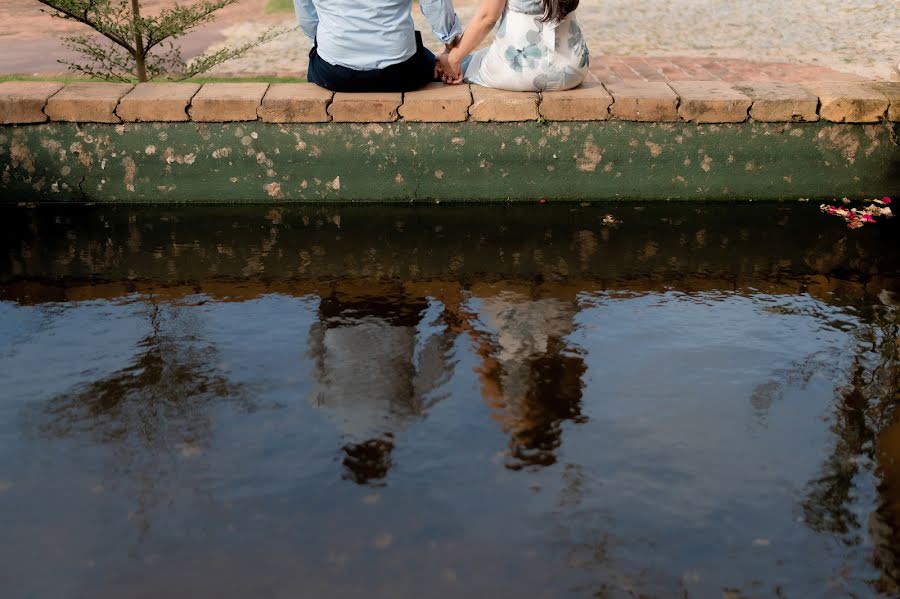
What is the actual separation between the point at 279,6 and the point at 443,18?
899cm

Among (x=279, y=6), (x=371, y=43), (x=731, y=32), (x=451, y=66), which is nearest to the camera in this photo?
(x=371, y=43)

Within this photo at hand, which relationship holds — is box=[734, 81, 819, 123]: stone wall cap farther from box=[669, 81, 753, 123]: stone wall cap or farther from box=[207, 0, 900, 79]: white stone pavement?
box=[207, 0, 900, 79]: white stone pavement

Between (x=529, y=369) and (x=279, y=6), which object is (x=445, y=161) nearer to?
(x=529, y=369)

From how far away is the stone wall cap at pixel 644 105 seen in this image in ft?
15.4

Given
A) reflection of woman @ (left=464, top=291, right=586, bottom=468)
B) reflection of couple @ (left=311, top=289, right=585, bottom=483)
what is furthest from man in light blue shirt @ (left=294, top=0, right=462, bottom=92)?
reflection of woman @ (left=464, top=291, right=586, bottom=468)

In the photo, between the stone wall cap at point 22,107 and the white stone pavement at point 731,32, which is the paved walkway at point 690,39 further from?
the stone wall cap at point 22,107

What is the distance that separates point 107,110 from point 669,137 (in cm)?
273

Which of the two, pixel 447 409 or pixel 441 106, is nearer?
pixel 447 409

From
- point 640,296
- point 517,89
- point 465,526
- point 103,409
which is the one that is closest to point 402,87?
point 517,89

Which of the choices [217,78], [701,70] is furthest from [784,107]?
[217,78]

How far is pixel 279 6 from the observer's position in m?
13.1

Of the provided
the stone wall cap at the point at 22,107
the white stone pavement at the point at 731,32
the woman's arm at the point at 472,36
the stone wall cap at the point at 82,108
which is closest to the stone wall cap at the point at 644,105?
the woman's arm at the point at 472,36

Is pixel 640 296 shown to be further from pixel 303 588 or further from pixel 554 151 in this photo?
pixel 303 588

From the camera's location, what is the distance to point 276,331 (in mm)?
3523
